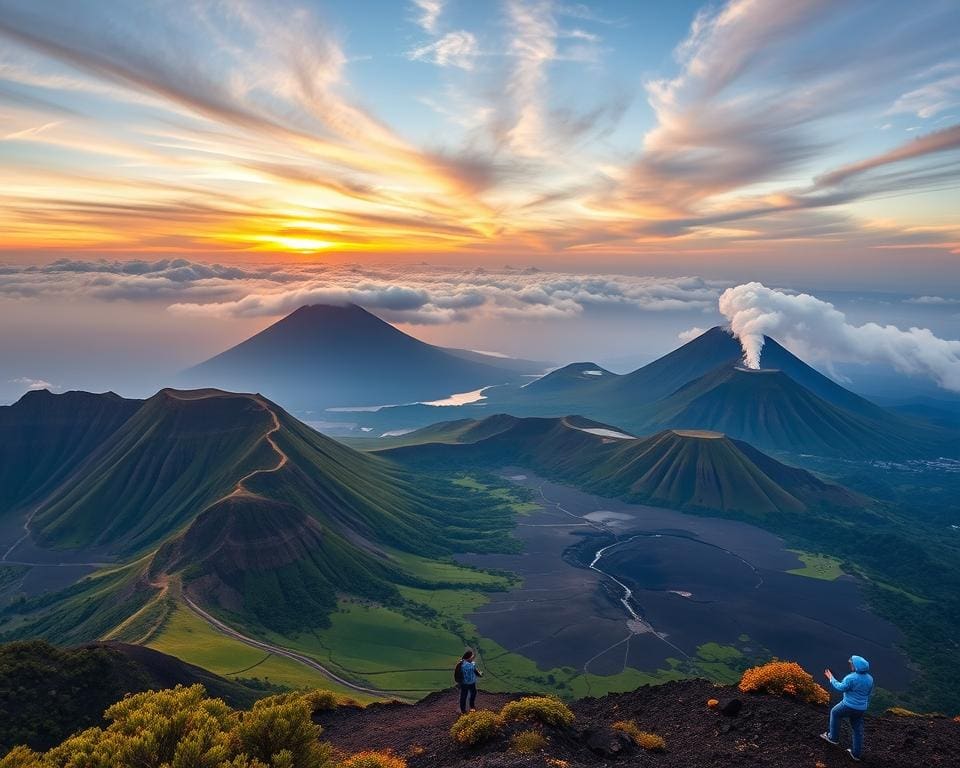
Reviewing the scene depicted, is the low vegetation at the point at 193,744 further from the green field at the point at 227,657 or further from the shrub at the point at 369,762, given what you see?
the green field at the point at 227,657

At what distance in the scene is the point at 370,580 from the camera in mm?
143000

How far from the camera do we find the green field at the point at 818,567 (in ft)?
540

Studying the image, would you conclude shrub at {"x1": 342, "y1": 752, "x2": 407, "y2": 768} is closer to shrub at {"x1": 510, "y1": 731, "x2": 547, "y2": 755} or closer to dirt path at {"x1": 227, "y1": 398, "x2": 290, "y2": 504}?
shrub at {"x1": 510, "y1": 731, "x2": 547, "y2": 755}

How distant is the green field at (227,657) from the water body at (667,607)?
42.5 meters

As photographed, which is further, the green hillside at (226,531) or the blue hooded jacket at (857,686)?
the green hillside at (226,531)

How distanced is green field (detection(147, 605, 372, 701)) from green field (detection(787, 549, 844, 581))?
132 metres

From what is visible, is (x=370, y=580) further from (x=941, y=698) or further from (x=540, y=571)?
(x=941, y=698)

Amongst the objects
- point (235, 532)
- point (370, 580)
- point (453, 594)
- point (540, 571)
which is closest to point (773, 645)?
point (540, 571)

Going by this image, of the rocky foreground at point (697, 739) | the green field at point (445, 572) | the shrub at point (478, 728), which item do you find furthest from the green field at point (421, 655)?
the shrub at point (478, 728)

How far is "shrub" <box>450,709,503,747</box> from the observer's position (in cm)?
2473

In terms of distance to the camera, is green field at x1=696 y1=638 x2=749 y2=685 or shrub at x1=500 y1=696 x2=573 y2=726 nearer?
shrub at x1=500 y1=696 x2=573 y2=726

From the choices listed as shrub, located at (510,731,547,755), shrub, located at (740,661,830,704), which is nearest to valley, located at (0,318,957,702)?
shrub, located at (510,731,547,755)

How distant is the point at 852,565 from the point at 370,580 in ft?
461

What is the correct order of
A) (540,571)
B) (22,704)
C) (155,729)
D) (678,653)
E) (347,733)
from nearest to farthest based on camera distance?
(155,729), (347,733), (22,704), (678,653), (540,571)
